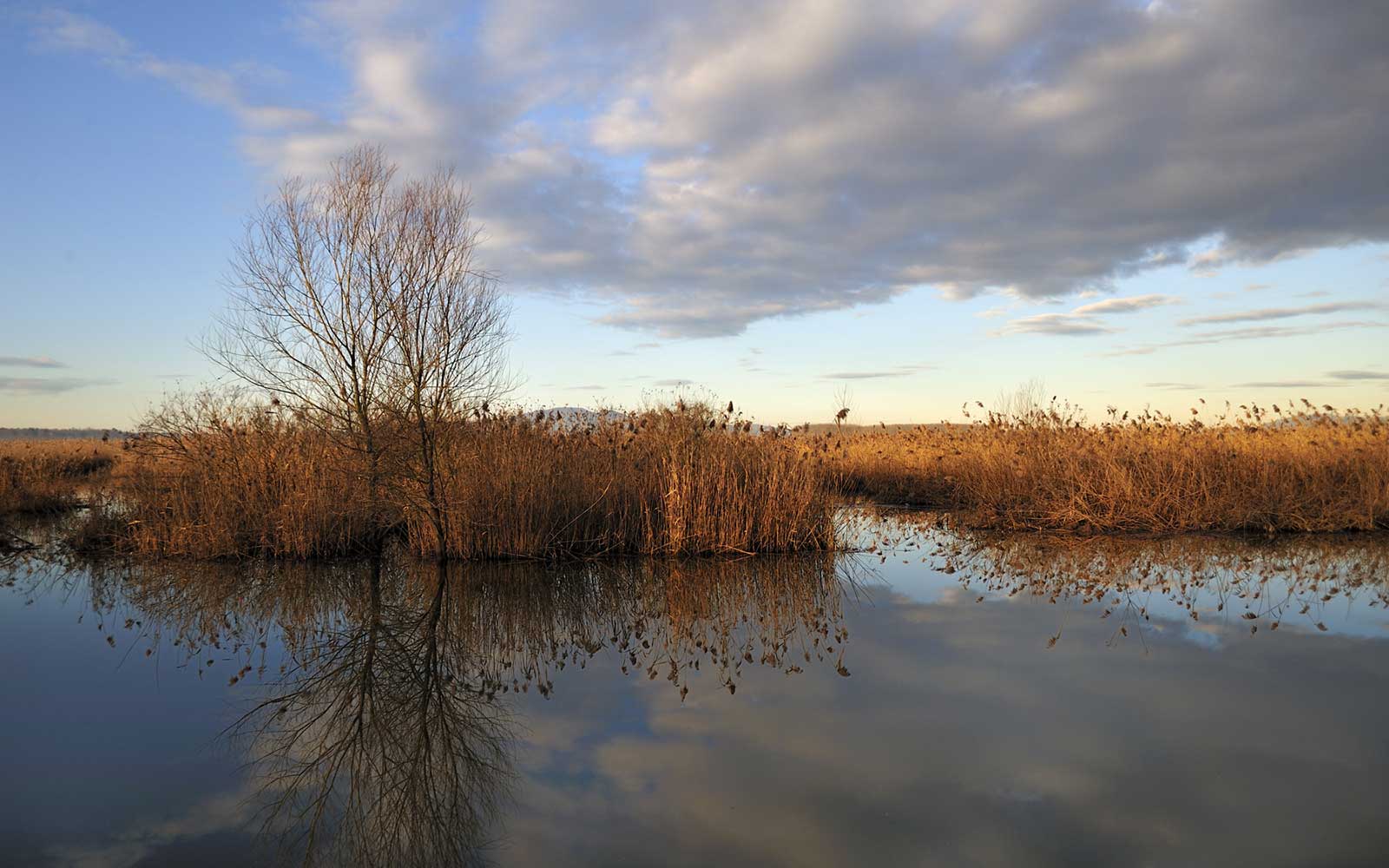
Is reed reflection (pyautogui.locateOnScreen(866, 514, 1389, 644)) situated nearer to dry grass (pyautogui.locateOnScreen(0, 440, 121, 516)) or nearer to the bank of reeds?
the bank of reeds

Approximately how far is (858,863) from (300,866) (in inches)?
83.3

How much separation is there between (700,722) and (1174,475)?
10.7 metres

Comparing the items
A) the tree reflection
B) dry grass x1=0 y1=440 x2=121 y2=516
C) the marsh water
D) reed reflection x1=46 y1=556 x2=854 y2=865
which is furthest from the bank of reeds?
dry grass x1=0 y1=440 x2=121 y2=516

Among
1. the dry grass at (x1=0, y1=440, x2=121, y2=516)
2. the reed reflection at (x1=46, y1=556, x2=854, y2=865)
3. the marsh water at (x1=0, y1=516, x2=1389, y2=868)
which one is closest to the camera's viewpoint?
the marsh water at (x1=0, y1=516, x2=1389, y2=868)

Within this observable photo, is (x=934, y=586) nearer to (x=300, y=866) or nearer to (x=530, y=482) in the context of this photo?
(x=530, y=482)

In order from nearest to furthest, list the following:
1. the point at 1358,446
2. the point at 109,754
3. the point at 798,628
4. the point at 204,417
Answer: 1. the point at 109,754
2. the point at 798,628
3. the point at 204,417
4. the point at 1358,446

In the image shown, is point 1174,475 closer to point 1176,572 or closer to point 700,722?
point 1176,572

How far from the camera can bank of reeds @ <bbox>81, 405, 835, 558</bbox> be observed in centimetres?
951

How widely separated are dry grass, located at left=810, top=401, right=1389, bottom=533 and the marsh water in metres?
3.67

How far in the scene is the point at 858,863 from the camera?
9.63ft

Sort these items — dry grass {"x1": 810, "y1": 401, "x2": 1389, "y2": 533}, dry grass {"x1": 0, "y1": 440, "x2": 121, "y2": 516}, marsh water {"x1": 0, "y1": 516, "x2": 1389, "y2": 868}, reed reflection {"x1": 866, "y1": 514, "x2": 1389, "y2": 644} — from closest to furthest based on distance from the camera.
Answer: marsh water {"x1": 0, "y1": 516, "x2": 1389, "y2": 868}, reed reflection {"x1": 866, "y1": 514, "x2": 1389, "y2": 644}, dry grass {"x1": 810, "y1": 401, "x2": 1389, "y2": 533}, dry grass {"x1": 0, "y1": 440, "x2": 121, "y2": 516}

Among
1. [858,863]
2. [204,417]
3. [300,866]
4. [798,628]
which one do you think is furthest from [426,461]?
[858,863]

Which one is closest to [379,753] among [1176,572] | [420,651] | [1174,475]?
[420,651]

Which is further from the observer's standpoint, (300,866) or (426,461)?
(426,461)
